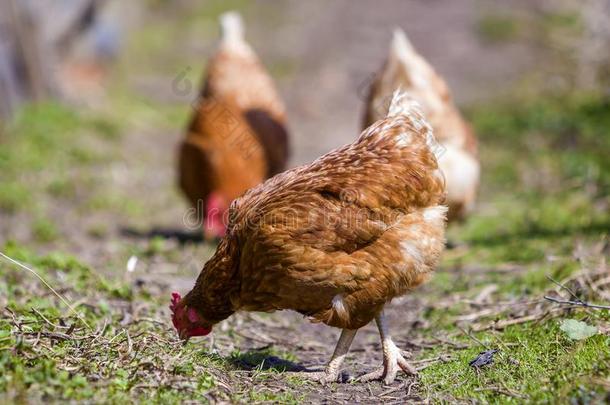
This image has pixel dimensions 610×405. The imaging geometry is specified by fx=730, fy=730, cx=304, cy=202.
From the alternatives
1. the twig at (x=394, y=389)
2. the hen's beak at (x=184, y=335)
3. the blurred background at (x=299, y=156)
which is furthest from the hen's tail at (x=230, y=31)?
the twig at (x=394, y=389)

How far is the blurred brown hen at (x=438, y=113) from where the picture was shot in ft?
20.8

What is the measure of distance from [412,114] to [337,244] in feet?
3.86

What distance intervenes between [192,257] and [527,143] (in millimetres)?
5553

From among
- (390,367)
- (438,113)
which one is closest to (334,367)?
(390,367)

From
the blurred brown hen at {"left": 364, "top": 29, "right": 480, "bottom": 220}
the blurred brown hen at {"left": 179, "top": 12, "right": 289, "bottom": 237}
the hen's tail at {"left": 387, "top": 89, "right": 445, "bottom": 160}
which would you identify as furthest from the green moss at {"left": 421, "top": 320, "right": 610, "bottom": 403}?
the blurred brown hen at {"left": 179, "top": 12, "right": 289, "bottom": 237}

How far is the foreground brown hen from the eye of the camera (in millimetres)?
3695

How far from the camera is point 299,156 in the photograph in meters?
10.6

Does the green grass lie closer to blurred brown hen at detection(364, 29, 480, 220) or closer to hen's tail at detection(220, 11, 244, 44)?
blurred brown hen at detection(364, 29, 480, 220)

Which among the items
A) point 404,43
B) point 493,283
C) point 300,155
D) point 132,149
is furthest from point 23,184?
point 493,283

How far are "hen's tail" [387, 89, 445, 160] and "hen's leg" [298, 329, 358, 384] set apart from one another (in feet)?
4.05

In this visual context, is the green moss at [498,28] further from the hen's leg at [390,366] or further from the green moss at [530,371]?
the hen's leg at [390,366]

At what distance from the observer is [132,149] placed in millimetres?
10898

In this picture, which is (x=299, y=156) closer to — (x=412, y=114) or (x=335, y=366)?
(x=412, y=114)

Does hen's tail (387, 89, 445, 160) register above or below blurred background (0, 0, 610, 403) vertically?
above
